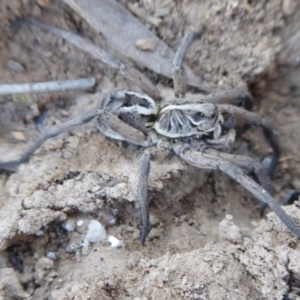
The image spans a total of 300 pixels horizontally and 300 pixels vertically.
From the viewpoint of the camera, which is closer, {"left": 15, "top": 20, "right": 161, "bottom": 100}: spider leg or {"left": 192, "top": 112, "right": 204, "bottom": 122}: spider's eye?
{"left": 192, "top": 112, "right": 204, "bottom": 122}: spider's eye

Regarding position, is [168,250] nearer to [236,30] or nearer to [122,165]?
[122,165]

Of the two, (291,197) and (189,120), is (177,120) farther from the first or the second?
(291,197)

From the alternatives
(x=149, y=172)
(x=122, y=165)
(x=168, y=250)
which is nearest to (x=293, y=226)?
(x=168, y=250)

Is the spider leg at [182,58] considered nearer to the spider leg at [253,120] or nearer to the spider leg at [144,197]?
the spider leg at [253,120]

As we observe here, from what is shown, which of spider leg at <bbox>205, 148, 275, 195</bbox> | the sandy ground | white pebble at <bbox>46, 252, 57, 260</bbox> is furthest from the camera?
spider leg at <bbox>205, 148, 275, 195</bbox>

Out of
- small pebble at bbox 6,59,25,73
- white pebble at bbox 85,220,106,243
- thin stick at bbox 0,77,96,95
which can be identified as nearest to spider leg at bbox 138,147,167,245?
white pebble at bbox 85,220,106,243

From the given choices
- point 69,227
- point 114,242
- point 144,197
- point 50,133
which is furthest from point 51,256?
point 50,133

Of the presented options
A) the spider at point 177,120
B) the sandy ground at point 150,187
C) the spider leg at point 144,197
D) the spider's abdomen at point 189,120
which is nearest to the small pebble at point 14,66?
the sandy ground at point 150,187

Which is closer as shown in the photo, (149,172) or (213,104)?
(149,172)

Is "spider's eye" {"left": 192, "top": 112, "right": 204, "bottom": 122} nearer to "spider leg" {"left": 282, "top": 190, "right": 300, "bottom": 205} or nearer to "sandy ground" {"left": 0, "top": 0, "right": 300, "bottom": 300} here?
"sandy ground" {"left": 0, "top": 0, "right": 300, "bottom": 300}
